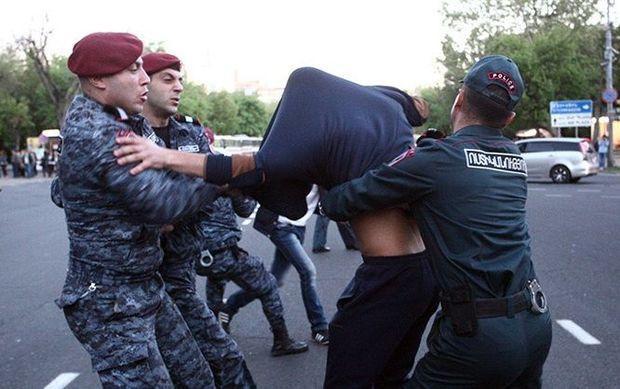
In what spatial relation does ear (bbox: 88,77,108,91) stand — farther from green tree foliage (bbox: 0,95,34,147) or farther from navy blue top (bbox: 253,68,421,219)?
green tree foliage (bbox: 0,95,34,147)

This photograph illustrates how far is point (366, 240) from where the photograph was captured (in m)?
2.73

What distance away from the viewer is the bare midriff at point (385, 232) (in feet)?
8.79

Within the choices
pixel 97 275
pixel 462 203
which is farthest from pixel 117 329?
pixel 462 203

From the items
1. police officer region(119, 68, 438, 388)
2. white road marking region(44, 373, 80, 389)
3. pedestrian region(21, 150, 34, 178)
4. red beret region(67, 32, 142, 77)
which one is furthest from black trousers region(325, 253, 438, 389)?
pedestrian region(21, 150, 34, 178)

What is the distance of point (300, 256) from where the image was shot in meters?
5.95

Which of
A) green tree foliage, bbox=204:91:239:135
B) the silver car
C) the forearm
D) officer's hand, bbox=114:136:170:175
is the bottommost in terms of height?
green tree foliage, bbox=204:91:239:135

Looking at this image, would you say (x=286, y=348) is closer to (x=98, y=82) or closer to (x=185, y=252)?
(x=185, y=252)

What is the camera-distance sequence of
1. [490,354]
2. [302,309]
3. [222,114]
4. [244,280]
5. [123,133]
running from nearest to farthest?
[490,354]
[123,133]
[244,280]
[302,309]
[222,114]

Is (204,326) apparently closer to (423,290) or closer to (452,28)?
(423,290)

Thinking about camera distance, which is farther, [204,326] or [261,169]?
[204,326]

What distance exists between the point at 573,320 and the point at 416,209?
4242 mm

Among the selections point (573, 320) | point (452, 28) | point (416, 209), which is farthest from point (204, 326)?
point (452, 28)

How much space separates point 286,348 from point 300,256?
2.63 ft

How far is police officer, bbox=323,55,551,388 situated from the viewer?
242 cm
